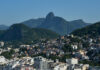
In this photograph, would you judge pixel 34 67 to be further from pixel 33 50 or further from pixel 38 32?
pixel 38 32

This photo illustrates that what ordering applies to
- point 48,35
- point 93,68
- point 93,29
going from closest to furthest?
point 93,68 → point 93,29 → point 48,35

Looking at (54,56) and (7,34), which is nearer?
(54,56)

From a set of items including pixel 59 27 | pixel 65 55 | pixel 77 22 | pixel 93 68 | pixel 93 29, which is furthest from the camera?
pixel 77 22

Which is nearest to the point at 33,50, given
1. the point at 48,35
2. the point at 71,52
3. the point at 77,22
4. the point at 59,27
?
the point at 71,52

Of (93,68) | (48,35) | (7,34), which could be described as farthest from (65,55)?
(7,34)

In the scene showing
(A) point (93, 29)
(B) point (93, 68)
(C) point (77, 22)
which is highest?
(C) point (77, 22)

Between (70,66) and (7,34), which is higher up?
(7,34)

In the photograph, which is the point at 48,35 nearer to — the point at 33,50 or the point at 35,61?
the point at 33,50

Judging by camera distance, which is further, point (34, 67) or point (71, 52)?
point (71, 52)

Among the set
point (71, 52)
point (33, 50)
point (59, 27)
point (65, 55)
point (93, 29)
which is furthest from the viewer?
point (59, 27)
